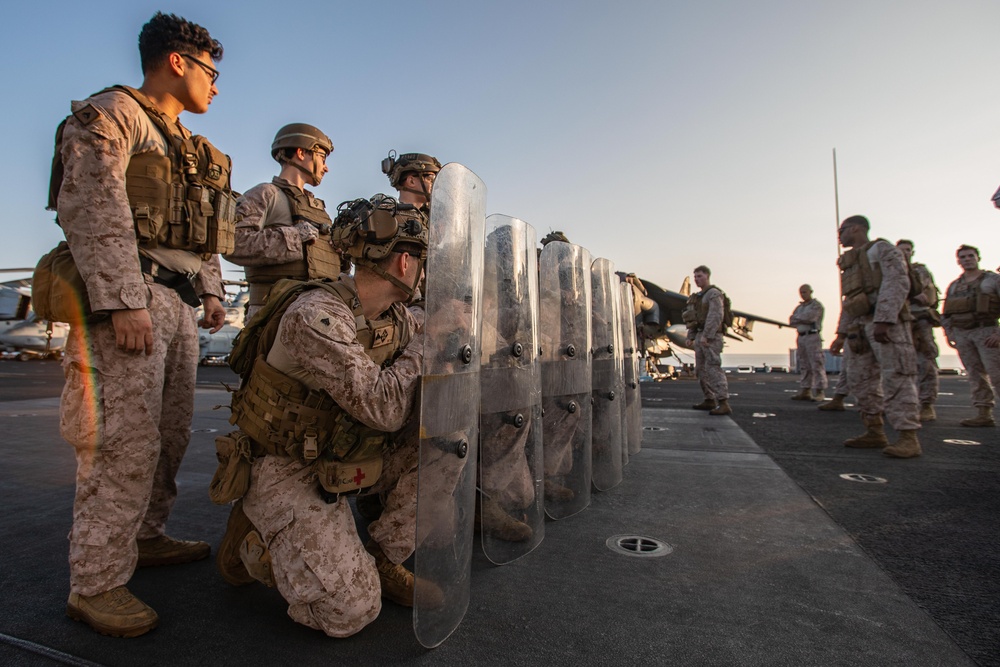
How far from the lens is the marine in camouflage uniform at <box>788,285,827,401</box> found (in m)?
9.16

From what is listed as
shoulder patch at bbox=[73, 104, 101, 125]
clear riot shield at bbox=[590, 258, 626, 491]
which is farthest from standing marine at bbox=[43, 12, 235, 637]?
clear riot shield at bbox=[590, 258, 626, 491]

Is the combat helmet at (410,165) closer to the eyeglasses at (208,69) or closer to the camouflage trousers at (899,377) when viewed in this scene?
the eyeglasses at (208,69)

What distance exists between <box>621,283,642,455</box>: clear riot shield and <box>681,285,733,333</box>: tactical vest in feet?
12.6

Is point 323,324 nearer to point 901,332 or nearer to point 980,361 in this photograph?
point 901,332

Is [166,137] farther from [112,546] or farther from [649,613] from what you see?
[649,613]

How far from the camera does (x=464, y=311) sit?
1.70 metres

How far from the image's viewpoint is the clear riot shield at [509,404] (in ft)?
7.20

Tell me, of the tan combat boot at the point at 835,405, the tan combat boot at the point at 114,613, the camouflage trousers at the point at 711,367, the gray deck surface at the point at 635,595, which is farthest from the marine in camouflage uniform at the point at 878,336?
the tan combat boot at the point at 114,613

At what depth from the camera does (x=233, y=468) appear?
176 cm

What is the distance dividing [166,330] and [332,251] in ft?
3.62

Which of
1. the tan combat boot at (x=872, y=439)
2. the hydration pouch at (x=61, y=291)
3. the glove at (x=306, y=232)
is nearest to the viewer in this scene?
the hydration pouch at (x=61, y=291)

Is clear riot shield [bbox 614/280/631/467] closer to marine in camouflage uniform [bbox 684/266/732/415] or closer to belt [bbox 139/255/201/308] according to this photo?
belt [bbox 139/255/201/308]

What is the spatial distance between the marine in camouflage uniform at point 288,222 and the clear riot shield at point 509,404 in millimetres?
1029

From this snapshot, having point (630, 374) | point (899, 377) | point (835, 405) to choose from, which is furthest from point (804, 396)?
point (630, 374)
